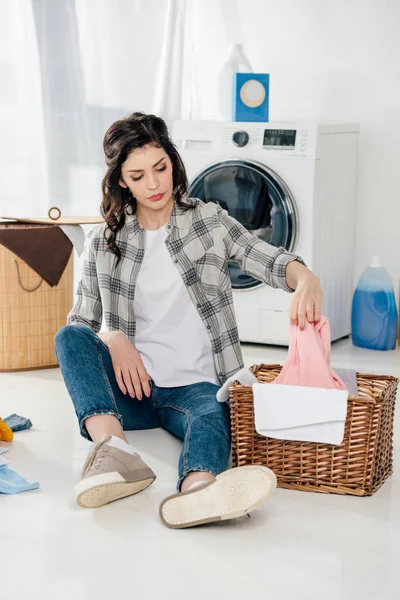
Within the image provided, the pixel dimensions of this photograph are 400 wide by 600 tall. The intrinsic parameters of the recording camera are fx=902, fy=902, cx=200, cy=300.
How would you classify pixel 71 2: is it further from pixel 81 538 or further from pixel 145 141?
pixel 81 538

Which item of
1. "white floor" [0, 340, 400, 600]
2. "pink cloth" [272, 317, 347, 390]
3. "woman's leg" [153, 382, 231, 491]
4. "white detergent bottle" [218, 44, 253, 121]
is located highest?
"white detergent bottle" [218, 44, 253, 121]

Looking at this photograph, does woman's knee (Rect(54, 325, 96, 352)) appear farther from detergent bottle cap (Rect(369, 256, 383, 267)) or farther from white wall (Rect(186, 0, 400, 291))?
white wall (Rect(186, 0, 400, 291))

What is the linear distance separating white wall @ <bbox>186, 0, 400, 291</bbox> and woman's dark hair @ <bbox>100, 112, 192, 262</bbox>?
158cm

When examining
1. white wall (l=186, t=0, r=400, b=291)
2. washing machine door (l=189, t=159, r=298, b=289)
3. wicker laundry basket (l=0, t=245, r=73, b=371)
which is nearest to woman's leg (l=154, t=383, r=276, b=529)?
wicker laundry basket (l=0, t=245, r=73, b=371)

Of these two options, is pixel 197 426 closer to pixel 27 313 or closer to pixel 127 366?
pixel 127 366

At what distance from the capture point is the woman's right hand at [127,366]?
2051mm

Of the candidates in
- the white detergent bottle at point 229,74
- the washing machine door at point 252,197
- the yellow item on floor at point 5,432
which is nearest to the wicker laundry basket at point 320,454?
the yellow item on floor at point 5,432

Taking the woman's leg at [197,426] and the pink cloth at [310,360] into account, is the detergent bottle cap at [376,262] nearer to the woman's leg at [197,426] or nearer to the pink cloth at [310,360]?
the woman's leg at [197,426]

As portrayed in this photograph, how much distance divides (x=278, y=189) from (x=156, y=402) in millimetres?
1260

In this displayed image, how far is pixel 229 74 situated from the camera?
12.0 feet

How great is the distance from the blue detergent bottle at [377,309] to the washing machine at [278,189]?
103mm

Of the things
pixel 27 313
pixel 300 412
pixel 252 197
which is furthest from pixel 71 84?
pixel 300 412

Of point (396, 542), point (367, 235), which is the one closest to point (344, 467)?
point (396, 542)

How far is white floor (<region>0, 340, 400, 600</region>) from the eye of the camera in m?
1.49
